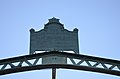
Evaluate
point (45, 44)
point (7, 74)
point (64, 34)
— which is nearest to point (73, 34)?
point (64, 34)

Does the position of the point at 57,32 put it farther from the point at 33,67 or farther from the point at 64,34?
the point at 33,67

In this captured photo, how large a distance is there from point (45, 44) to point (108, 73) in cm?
283

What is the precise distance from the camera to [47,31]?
46.3ft

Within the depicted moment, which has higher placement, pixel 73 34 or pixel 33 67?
pixel 73 34

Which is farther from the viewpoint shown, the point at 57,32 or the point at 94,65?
the point at 57,32

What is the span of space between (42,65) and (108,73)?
8.20ft

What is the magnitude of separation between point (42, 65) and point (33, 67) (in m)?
0.35

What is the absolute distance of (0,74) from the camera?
42.1 ft

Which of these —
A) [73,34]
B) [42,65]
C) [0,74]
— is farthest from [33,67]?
[73,34]

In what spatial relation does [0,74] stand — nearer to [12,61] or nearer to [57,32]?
[12,61]

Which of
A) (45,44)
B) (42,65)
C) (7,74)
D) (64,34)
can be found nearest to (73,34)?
(64,34)

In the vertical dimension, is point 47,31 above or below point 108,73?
above

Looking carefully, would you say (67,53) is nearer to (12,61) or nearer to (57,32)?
(57,32)

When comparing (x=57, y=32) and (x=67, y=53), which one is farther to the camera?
(x=57, y=32)
